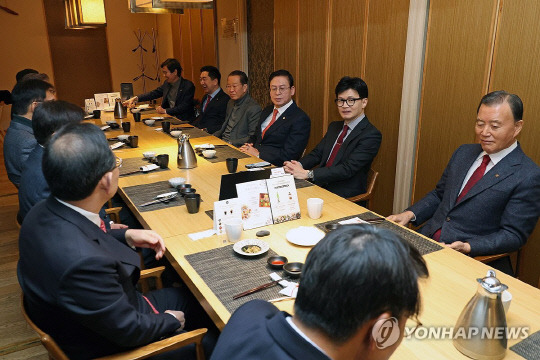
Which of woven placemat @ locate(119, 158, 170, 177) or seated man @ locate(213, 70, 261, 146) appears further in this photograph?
seated man @ locate(213, 70, 261, 146)

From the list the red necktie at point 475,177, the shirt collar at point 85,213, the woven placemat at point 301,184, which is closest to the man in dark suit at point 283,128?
the woven placemat at point 301,184

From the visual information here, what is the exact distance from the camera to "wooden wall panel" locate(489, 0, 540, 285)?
2.68 metres

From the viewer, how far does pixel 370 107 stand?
4082mm

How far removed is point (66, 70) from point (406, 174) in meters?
8.43

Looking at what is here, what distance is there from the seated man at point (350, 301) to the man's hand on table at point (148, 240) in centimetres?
106

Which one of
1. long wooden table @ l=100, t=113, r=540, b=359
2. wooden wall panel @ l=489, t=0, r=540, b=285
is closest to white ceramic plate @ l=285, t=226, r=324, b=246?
long wooden table @ l=100, t=113, r=540, b=359

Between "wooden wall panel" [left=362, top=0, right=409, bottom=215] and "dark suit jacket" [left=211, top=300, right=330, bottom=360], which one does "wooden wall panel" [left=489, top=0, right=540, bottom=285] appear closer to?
"wooden wall panel" [left=362, top=0, right=409, bottom=215]

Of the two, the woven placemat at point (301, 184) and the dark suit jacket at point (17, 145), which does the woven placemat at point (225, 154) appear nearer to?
the woven placemat at point (301, 184)

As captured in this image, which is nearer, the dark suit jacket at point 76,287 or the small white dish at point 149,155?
the dark suit jacket at point 76,287

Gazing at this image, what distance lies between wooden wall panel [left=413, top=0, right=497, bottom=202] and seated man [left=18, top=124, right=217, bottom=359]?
106 inches

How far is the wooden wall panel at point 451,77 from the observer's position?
2990 millimetres

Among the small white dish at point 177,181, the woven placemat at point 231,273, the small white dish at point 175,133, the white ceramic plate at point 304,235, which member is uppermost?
the small white dish at point 175,133

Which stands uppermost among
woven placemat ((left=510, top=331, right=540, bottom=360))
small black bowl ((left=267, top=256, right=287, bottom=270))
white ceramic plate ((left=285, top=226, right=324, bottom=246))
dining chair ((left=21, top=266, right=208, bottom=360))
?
white ceramic plate ((left=285, top=226, right=324, bottom=246))

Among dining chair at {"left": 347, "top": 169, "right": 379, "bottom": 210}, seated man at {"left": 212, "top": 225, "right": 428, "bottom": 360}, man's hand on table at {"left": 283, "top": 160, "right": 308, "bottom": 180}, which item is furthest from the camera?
dining chair at {"left": 347, "top": 169, "right": 379, "bottom": 210}
